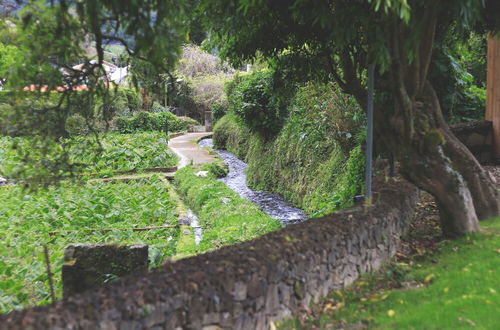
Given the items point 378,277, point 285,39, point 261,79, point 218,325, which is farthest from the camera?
point 261,79

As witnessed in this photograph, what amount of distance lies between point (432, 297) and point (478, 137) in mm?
7213

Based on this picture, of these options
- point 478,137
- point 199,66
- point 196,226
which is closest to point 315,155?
point 196,226

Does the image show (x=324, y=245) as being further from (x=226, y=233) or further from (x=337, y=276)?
(x=226, y=233)

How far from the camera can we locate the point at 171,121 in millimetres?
34625

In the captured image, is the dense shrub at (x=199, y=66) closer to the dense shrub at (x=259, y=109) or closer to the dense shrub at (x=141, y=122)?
the dense shrub at (x=141, y=122)

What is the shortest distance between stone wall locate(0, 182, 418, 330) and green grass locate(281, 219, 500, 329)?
0.61 ft

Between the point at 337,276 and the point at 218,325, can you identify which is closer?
the point at 218,325

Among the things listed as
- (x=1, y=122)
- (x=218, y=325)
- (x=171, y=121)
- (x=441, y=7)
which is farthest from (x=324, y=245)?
(x=171, y=121)

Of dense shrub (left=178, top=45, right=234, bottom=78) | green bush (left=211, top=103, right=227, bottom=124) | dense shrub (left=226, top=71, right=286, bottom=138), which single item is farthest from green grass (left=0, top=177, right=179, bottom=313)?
dense shrub (left=178, top=45, right=234, bottom=78)

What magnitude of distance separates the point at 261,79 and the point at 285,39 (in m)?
9.36

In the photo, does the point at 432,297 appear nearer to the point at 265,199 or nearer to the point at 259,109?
the point at 265,199

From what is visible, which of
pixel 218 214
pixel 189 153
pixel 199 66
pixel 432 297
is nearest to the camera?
pixel 432 297

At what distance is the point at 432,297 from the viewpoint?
14.1ft

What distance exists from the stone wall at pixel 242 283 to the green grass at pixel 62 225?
282 centimetres
